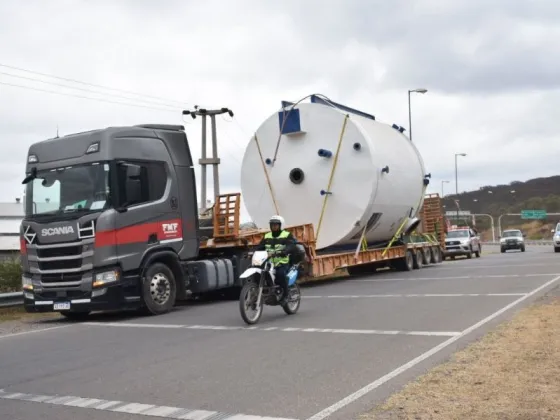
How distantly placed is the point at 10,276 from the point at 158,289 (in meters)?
5.14

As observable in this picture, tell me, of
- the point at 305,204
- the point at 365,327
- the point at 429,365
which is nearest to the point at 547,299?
the point at 365,327

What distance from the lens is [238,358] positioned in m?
8.06

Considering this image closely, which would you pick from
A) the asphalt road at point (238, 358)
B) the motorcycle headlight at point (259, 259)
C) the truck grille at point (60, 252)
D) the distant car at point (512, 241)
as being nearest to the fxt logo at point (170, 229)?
the asphalt road at point (238, 358)

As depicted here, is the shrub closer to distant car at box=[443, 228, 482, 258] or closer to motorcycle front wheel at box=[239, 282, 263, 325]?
motorcycle front wheel at box=[239, 282, 263, 325]

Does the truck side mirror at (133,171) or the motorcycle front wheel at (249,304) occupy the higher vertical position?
the truck side mirror at (133,171)

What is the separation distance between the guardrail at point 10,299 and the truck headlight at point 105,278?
3401 millimetres

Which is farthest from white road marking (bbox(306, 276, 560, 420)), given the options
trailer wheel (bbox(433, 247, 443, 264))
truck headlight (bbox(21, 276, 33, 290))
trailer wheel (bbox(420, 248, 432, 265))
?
trailer wheel (bbox(433, 247, 443, 264))

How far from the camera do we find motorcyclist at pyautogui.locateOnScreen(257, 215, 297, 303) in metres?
11.5

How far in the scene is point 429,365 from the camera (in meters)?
7.29

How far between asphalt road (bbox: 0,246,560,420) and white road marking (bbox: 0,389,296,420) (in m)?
0.01

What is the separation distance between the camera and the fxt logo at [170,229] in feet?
43.8

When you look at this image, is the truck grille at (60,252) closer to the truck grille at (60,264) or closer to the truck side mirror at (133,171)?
the truck grille at (60,264)

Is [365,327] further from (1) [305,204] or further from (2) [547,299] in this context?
(1) [305,204]

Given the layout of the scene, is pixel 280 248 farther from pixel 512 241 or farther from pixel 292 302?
pixel 512 241
